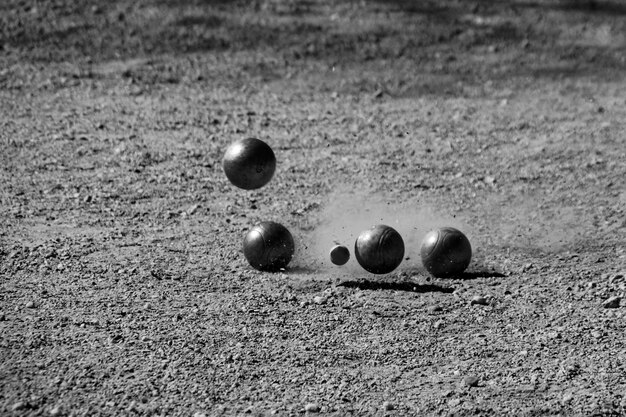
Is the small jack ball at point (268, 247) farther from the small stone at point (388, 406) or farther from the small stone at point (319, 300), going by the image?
the small stone at point (388, 406)

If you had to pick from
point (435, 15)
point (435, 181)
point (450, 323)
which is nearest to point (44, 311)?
point (450, 323)

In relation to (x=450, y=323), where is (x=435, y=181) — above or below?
above

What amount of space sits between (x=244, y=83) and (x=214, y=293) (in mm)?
6688

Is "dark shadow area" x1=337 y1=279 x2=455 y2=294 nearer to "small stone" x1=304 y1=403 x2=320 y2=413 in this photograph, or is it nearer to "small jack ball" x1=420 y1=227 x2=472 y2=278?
"small jack ball" x1=420 y1=227 x2=472 y2=278

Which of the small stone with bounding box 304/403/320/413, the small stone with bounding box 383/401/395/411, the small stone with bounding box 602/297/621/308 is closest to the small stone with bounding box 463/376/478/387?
the small stone with bounding box 383/401/395/411

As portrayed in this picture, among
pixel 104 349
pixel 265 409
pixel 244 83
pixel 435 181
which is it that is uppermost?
pixel 244 83

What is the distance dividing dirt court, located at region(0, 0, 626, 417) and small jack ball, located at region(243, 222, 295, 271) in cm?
12

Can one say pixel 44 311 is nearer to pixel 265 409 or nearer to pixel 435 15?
pixel 265 409

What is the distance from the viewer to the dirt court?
26.5ft

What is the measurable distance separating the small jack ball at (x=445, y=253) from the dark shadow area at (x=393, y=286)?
21cm

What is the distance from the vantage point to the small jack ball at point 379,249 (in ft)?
32.6

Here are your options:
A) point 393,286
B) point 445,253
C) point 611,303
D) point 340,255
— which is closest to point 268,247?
point 340,255

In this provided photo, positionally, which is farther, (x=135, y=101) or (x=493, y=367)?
(x=135, y=101)

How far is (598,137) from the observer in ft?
45.6
